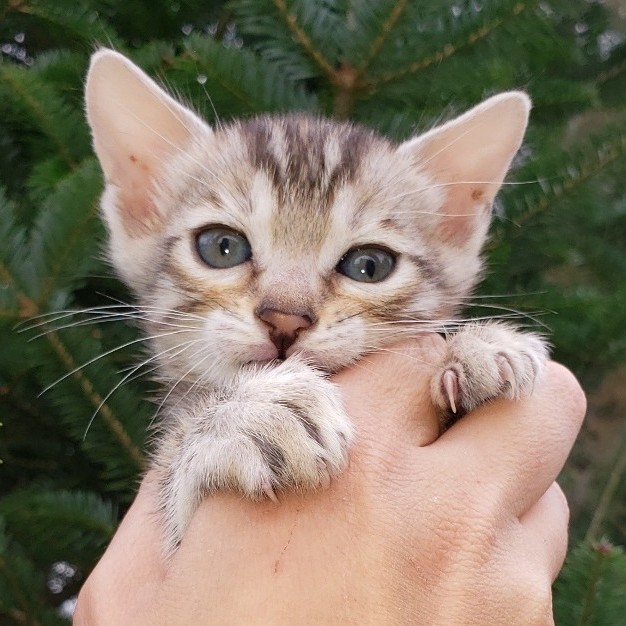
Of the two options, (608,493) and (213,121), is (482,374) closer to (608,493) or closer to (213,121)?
(213,121)

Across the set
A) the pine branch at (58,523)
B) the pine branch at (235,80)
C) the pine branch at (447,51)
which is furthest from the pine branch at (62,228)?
the pine branch at (447,51)

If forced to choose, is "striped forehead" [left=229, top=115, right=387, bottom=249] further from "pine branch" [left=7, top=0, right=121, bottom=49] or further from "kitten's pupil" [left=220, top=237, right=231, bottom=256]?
"pine branch" [left=7, top=0, right=121, bottom=49]

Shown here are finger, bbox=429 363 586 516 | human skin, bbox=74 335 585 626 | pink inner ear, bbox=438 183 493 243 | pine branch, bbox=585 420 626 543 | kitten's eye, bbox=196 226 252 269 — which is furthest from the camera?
pine branch, bbox=585 420 626 543

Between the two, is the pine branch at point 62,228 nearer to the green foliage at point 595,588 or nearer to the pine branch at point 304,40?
the pine branch at point 304,40

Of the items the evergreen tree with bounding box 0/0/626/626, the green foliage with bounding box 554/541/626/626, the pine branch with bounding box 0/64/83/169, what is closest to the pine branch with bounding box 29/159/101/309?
the evergreen tree with bounding box 0/0/626/626

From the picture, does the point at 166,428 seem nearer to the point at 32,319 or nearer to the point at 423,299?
the point at 32,319

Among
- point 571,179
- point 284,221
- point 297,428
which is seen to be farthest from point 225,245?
point 571,179
